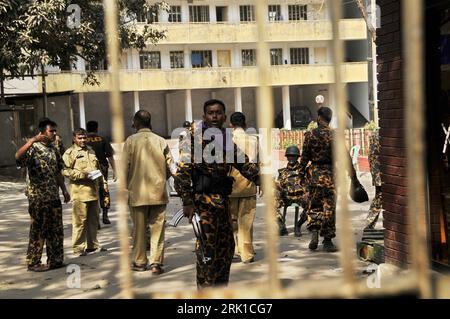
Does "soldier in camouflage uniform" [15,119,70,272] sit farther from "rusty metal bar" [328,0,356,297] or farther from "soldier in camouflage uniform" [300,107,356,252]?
"rusty metal bar" [328,0,356,297]

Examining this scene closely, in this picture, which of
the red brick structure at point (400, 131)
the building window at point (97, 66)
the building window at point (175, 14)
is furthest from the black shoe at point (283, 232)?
the building window at point (175, 14)

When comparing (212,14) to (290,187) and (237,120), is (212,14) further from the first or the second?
(237,120)

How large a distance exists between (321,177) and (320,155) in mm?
246

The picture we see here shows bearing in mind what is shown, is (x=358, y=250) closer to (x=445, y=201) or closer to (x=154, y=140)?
(x=445, y=201)

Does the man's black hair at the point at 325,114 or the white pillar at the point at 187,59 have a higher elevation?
the white pillar at the point at 187,59

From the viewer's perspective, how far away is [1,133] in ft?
63.0

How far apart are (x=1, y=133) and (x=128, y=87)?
1491 cm

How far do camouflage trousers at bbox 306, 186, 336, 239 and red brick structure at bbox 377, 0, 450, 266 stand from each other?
1.80 m

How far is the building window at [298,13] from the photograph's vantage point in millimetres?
36594

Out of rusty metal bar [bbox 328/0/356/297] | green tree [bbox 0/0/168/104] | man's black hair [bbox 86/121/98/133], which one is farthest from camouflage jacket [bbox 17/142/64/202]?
rusty metal bar [bbox 328/0/356/297]

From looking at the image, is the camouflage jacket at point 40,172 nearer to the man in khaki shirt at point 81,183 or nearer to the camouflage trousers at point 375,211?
the man in khaki shirt at point 81,183

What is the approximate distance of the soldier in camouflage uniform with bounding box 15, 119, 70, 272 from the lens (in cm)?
705

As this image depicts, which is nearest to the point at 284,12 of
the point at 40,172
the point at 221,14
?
the point at 221,14
